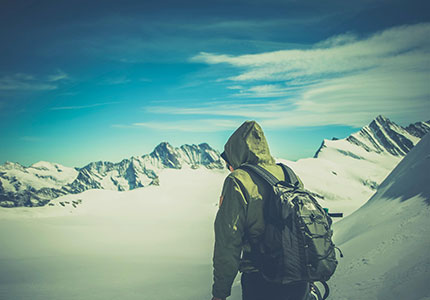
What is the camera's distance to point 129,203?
4375 cm

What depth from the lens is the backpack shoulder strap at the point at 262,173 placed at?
274 cm

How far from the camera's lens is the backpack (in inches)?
99.0

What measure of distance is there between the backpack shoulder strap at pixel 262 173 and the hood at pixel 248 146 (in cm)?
16

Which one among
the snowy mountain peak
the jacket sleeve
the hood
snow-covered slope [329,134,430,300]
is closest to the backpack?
the jacket sleeve

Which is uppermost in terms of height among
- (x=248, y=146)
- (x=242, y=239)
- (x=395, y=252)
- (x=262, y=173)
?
(x=248, y=146)

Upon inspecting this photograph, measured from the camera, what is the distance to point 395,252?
491cm

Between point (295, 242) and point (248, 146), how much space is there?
1.08 meters

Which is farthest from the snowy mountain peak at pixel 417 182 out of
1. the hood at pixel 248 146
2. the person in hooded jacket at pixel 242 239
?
the person in hooded jacket at pixel 242 239

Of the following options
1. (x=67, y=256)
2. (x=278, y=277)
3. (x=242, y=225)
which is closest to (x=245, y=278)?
(x=278, y=277)

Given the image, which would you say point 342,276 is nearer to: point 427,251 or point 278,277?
point 427,251

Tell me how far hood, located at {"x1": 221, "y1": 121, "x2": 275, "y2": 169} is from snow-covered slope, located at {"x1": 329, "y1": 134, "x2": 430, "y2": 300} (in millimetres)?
2900

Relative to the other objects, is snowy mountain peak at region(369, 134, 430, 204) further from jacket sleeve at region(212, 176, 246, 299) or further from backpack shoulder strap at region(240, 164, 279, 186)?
jacket sleeve at region(212, 176, 246, 299)

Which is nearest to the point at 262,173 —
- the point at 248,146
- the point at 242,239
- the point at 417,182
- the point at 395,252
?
the point at 248,146

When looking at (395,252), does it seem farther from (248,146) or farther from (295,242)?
(248,146)
